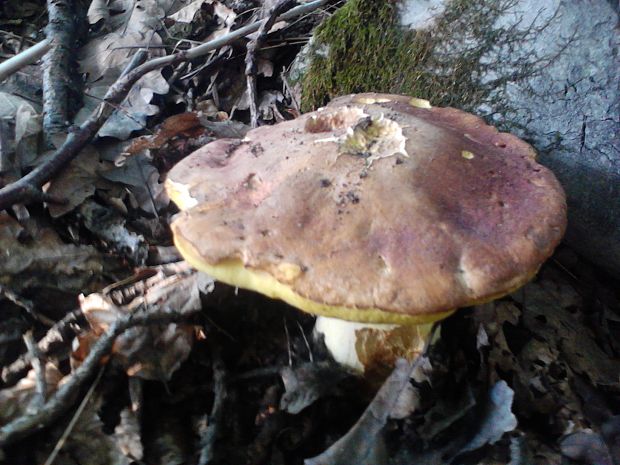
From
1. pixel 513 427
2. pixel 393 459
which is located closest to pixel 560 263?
pixel 513 427

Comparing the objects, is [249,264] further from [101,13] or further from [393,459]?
[101,13]

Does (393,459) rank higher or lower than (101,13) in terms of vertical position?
lower

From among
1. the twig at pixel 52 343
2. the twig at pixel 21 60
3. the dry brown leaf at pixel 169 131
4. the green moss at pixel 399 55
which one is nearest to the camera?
the twig at pixel 52 343

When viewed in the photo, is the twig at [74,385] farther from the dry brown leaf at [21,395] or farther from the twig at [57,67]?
the twig at [57,67]

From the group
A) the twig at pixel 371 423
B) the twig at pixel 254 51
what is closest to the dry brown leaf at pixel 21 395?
the twig at pixel 371 423

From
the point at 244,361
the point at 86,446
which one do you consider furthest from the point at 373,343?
the point at 86,446

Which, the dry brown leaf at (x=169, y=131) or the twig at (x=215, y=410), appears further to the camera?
the dry brown leaf at (x=169, y=131)
